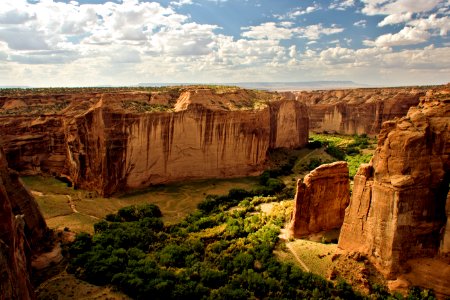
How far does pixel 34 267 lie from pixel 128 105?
2691 cm

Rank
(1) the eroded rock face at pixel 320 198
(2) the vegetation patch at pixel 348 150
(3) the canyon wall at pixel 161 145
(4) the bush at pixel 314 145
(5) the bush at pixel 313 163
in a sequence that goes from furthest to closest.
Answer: (4) the bush at pixel 314 145 → (2) the vegetation patch at pixel 348 150 → (5) the bush at pixel 313 163 → (3) the canyon wall at pixel 161 145 → (1) the eroded rock face at pixel 320 198

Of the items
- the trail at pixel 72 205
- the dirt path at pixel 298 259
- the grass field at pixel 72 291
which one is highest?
the dirt path at pixel 298 259

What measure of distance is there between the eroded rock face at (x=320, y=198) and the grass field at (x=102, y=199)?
14650 millimetres

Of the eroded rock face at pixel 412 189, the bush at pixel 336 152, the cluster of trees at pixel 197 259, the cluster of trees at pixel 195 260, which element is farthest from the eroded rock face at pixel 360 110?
the eroded rock face at pixel 412 189

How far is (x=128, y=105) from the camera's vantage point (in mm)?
48812

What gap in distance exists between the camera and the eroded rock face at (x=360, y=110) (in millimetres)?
79688

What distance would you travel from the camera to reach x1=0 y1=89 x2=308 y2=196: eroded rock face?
1746 inches

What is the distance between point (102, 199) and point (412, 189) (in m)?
33.6

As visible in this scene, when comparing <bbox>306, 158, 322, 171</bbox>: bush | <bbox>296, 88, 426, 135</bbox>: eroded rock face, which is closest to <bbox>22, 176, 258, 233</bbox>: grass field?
<bbox>306, 158, 322, 171</bbox>: bush

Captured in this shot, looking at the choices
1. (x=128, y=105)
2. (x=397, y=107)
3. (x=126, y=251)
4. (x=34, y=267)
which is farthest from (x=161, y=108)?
(x=397, y=107)

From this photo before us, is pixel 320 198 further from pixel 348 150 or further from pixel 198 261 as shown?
pixel 348 150

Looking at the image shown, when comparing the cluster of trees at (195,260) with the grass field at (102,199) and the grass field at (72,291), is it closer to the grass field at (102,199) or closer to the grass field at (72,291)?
the grass field at (72,291)

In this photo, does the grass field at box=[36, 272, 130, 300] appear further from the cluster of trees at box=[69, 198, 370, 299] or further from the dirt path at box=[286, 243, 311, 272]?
the dirt path at box=[286, 243, 311, 272]

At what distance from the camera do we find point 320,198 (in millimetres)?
28219
